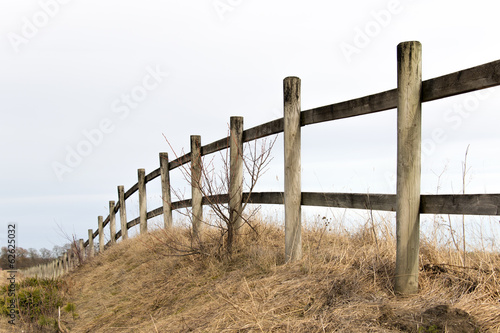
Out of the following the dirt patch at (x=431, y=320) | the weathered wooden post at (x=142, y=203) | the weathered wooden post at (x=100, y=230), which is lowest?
the weathered wooden post at (x=100, y=230)

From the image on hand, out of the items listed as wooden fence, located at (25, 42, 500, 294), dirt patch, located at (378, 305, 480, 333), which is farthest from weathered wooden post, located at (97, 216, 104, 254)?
dirt patch, located at (378, 305, 480, 333)

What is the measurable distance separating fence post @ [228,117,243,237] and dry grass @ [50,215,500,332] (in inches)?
15.5

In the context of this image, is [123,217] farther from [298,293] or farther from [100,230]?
[298,293]

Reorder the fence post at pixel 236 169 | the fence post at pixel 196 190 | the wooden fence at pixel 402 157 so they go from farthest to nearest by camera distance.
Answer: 1. the fence post at pixel 196 190
2. the fence post at pixel 236 169
3. the wooden fence at pixel 402 157

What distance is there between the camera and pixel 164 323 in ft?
12.4

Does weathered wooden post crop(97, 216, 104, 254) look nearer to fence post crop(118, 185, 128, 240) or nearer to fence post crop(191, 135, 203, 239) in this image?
fence post crop(118, 185, 128, 240)

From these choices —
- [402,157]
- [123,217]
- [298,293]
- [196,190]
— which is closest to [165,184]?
[196,190]

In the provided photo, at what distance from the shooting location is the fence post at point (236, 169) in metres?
5.64

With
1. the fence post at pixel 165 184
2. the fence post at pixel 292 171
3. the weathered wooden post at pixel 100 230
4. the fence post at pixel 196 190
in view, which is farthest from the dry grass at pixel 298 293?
the weathered wooden post at pixel 100 230

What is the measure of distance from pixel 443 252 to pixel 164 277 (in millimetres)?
3443

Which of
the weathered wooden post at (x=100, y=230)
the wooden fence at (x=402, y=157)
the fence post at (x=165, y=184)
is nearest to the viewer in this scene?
the wooden fence at (x=402, y=157)

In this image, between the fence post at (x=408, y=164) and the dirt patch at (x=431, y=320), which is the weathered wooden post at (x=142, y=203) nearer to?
the fence post at (x=408, y=164)

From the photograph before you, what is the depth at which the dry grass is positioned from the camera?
2863 millimetres

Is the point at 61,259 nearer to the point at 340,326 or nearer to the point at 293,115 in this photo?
the point at 293,115
